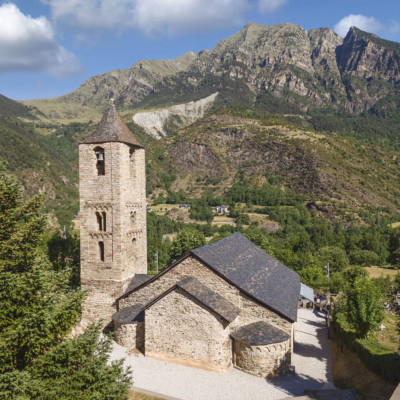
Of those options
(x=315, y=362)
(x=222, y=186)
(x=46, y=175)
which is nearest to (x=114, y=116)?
(x=315, y=362)

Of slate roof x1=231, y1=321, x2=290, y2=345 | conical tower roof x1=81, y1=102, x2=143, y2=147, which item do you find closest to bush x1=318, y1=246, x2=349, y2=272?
slate roof x1=231, y1=321, x2=290, y2=345

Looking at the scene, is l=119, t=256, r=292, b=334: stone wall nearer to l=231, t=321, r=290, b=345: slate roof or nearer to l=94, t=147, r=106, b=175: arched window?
l=231, t=321, r=290, b=345: slate roof

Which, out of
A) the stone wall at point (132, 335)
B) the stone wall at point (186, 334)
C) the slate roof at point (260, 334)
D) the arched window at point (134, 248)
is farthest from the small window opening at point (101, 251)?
the slate roof at point (260, 334)

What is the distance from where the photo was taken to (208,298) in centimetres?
1902

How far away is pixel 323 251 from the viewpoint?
62219mm

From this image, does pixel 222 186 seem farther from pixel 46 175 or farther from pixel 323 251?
pixel 323 251

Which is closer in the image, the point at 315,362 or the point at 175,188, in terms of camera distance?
the point at 315,362

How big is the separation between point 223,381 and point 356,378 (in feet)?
23.1

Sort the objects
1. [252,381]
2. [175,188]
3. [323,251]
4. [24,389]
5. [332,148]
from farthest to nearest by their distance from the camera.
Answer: [175,188] < [332,148] < [323,251] < [252,381] < [24,389]

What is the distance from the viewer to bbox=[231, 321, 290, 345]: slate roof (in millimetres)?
18297

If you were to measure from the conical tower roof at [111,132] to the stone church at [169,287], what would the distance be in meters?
0.07

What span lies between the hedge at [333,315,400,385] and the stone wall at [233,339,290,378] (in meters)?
4.17

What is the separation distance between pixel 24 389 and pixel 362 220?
4643 inches

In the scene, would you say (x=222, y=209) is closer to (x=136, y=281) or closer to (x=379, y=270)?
(x=379, y=270)
